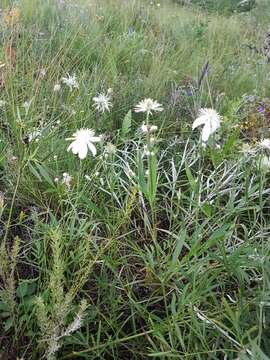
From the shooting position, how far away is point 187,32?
3.73 metres

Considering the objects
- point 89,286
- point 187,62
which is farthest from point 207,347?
point 187,62

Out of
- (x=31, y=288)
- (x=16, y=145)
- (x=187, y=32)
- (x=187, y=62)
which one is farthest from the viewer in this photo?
(x=187, y=32)

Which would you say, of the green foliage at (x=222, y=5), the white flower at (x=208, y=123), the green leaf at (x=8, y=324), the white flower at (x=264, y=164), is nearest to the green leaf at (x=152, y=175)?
the white flower at (x=208, y=123)

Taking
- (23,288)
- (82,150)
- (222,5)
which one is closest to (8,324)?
(23,288)

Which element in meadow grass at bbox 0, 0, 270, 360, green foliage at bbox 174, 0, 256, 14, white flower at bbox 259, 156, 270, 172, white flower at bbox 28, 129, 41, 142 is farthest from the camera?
green foliage at bbox 174, 0, 256, 14

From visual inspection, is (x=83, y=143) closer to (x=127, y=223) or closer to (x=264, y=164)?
(x=127, y=223)

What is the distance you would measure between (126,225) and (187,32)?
280 centimetres

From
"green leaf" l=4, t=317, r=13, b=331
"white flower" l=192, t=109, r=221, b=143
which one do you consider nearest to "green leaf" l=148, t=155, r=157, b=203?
"white flower" l=192, t=109, r=221, b=143

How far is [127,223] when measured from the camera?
1.30 m

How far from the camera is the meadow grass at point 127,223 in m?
0.99

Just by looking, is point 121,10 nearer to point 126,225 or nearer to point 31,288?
point 126,225

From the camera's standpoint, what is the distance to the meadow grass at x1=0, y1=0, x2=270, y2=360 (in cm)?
99

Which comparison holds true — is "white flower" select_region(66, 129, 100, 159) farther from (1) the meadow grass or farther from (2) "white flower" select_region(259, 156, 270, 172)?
(2) "white flower" select_region(259, 156, 270, 172)

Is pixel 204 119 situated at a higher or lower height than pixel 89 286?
higher
